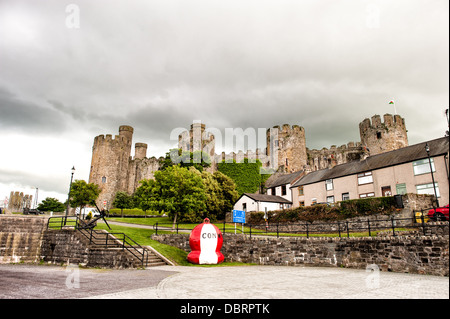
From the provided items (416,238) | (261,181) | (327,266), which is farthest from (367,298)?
(261,181)

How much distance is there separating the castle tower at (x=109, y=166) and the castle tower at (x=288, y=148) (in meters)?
33.0

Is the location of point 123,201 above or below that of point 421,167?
below

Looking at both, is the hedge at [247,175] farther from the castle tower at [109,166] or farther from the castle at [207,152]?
the castle tower at [109,166]

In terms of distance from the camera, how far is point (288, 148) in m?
60.6

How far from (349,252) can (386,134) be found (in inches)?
1783

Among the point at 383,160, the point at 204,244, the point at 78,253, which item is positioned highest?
the point at 383,160

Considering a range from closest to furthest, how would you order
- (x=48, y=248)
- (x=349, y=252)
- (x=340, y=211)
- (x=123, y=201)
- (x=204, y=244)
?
1. (x=349, y=252)
2. (x=204, y=244)
3. (x=48, y=248)
4. (x=340, y=211)
5. (x=123, y=201)

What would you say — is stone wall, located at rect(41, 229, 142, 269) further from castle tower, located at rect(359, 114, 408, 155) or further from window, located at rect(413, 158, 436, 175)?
castle tower, located at rect(359, 114, 408, 155)

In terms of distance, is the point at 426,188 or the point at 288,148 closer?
the point at 426,188

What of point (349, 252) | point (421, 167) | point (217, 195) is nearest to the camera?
point (349, 252)

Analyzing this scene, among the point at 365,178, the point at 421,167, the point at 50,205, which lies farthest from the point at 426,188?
the point at 50,205

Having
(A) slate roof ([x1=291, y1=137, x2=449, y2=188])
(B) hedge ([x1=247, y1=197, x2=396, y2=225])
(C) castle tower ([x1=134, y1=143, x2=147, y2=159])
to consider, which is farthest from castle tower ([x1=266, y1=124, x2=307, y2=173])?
(B) hedge ([x1=247, y1=197, x2=396, y2=225])

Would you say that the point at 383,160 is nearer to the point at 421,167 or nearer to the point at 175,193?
the point at 421,167
